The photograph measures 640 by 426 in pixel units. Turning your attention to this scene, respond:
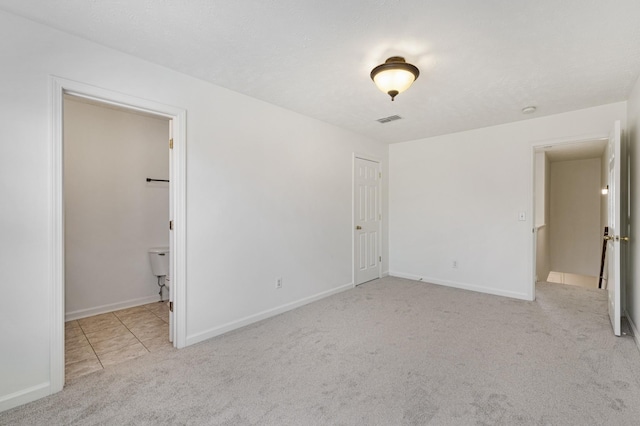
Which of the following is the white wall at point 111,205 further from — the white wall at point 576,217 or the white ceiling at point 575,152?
the white wall at point 576,217

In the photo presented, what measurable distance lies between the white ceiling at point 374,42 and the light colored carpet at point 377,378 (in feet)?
7.88

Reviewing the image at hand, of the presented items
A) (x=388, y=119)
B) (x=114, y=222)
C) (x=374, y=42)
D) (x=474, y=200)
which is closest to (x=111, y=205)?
(x=114, y=222)

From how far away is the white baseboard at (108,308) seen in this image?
3.39m

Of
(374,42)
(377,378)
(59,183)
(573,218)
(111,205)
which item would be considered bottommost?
(377,378)

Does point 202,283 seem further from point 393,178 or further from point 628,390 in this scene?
point 393,178

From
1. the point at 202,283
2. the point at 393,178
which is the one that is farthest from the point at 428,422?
the point at 393,178

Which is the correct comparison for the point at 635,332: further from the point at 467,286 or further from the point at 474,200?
the point at 474,200

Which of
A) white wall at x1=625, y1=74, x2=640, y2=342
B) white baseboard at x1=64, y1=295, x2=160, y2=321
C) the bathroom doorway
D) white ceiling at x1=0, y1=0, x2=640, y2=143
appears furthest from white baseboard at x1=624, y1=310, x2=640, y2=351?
white baseboard at x1=64, y1=295, x2=160, y2=321

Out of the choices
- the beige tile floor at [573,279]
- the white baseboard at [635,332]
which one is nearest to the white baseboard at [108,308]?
the white baseboard at [635,332]

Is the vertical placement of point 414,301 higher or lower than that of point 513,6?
lower

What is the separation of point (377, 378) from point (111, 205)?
11.8 feet

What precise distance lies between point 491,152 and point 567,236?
15.2 feet

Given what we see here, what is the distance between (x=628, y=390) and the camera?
80.1 inches

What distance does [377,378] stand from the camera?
2205 mm
